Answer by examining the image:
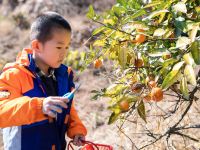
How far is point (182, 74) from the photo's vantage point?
1.26 meters

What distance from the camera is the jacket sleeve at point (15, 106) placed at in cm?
177

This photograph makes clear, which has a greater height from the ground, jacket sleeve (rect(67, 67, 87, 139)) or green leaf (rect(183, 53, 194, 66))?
green leaf (rect(183, 53, 194, 66))

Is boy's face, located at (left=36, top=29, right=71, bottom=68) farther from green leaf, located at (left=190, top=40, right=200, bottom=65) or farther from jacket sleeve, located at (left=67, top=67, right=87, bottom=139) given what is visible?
green leaf, located at (left=190, top=40, right=200, bottom=65)

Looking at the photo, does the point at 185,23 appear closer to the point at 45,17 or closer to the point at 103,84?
the point at 45,17

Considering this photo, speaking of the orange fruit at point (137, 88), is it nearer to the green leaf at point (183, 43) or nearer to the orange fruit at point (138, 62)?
the orange fruit at point (138, 62)

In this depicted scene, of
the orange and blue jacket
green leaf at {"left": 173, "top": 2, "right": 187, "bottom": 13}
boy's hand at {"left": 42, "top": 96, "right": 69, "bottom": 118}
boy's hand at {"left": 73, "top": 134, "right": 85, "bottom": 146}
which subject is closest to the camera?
green leaf at {"left": 173, "top": 2, "right": 187, "bottom": 13}

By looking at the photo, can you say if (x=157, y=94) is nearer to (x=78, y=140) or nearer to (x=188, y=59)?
(x=188, y=59)

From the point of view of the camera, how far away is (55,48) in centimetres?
200

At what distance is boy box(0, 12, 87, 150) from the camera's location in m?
1.80

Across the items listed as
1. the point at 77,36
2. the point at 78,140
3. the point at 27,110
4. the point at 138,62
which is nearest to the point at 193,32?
the point at 138,62

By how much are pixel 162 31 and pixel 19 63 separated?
744 millimetres

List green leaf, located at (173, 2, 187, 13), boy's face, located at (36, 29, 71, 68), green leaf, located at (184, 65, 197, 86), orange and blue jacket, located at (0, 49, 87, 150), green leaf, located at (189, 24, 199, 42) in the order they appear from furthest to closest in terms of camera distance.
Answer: boy's face, located at (36, 29, 71, 68)
orange and blue jacket, located at (0, 49, 87, 150)
green leaf, located at (173, 2, 187, 13)
green leaf, located at (189, 24, 199, 42)
green leaf, located at (184, 65, 197, 86)

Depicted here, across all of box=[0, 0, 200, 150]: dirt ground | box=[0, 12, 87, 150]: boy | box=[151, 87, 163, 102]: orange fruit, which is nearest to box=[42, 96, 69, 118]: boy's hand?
box=[0, 12, 87, 150]: boy

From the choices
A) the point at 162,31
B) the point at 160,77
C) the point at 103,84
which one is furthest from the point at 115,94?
the point at 103,84
